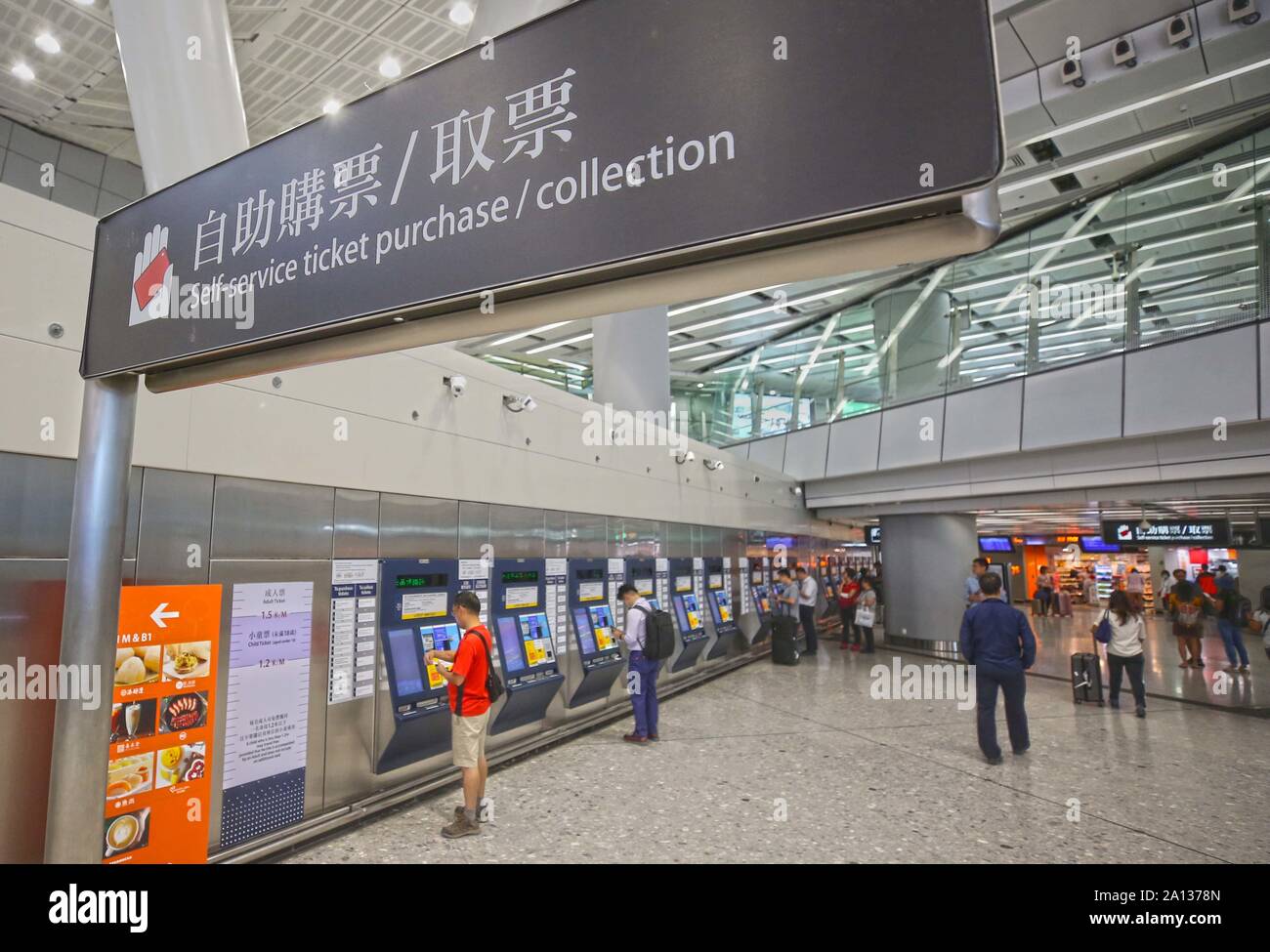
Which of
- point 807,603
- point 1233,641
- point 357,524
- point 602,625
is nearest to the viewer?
point 357,524

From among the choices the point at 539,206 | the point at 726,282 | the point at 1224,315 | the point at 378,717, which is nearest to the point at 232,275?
the point at 539,206

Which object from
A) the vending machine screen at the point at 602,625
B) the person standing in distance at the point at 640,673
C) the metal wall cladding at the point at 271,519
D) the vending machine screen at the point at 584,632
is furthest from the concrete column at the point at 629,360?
the metal wall cladding at the point at 271,519

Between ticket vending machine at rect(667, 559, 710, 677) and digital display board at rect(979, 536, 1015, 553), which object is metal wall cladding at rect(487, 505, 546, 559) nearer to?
ticket vending machine at rect(667, 559, 710, 677)

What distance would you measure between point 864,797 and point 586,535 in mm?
3861

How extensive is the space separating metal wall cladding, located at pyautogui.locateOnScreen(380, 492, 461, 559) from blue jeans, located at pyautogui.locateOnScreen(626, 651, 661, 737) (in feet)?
7.21

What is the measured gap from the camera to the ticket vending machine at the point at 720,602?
34.7 feet

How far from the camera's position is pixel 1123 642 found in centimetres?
801

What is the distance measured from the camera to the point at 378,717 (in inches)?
195

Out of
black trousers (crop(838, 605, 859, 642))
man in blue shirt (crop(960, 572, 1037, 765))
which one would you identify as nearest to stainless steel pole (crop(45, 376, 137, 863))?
man in blue shirt (crop(960, 572, 1037, 765))

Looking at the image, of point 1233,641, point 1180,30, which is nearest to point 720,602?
point 1233,641

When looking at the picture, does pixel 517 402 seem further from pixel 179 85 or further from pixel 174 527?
pixel 179 85

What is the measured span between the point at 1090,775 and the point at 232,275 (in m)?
7.11

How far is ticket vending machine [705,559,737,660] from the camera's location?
416 inches

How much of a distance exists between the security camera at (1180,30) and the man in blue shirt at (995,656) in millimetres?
5162
